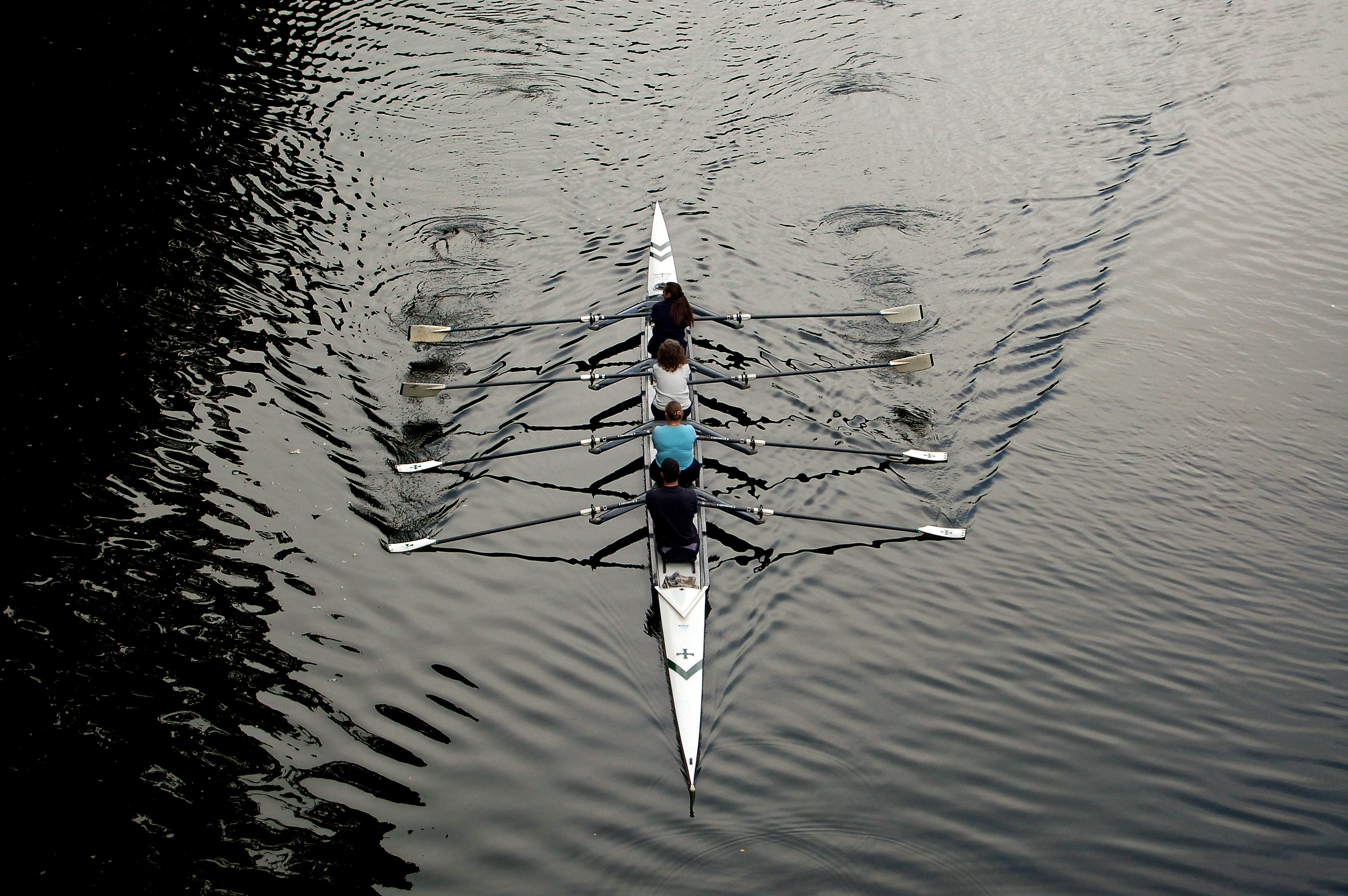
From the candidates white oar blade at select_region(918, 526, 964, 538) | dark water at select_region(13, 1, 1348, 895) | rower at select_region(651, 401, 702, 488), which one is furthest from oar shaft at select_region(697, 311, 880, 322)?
white oar blade at select_region(918, 526, 964, 538)

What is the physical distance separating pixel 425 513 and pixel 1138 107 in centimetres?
1696

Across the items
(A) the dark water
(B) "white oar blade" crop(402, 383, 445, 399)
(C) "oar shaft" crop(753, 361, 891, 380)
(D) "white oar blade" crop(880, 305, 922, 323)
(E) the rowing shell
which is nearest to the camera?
(A) the dark water

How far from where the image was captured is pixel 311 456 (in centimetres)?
1053

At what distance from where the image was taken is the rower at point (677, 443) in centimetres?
977

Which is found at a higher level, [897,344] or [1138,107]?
[1138,107]

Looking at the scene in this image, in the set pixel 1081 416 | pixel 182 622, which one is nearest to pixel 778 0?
pixel 1081 416

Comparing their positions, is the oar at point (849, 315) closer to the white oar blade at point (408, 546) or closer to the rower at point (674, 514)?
the rower at point (674, 514)

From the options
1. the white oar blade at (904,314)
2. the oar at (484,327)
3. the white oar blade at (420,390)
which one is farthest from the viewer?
the white oar blade at (904,314)

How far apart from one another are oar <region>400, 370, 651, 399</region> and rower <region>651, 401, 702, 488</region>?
1.83 meters

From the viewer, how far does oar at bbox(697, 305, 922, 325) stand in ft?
42.0

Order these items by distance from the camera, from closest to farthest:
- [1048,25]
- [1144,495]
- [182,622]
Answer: [182,622]
[1144,495]
[1048,25]

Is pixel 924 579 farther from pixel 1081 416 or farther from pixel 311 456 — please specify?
pixel 311 456

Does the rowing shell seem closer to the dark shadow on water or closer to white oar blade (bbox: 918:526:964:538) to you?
the dark shadow on water

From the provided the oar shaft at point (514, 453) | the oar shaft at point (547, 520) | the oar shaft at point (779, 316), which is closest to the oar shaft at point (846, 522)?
the oar shaft at point (547, 520)
